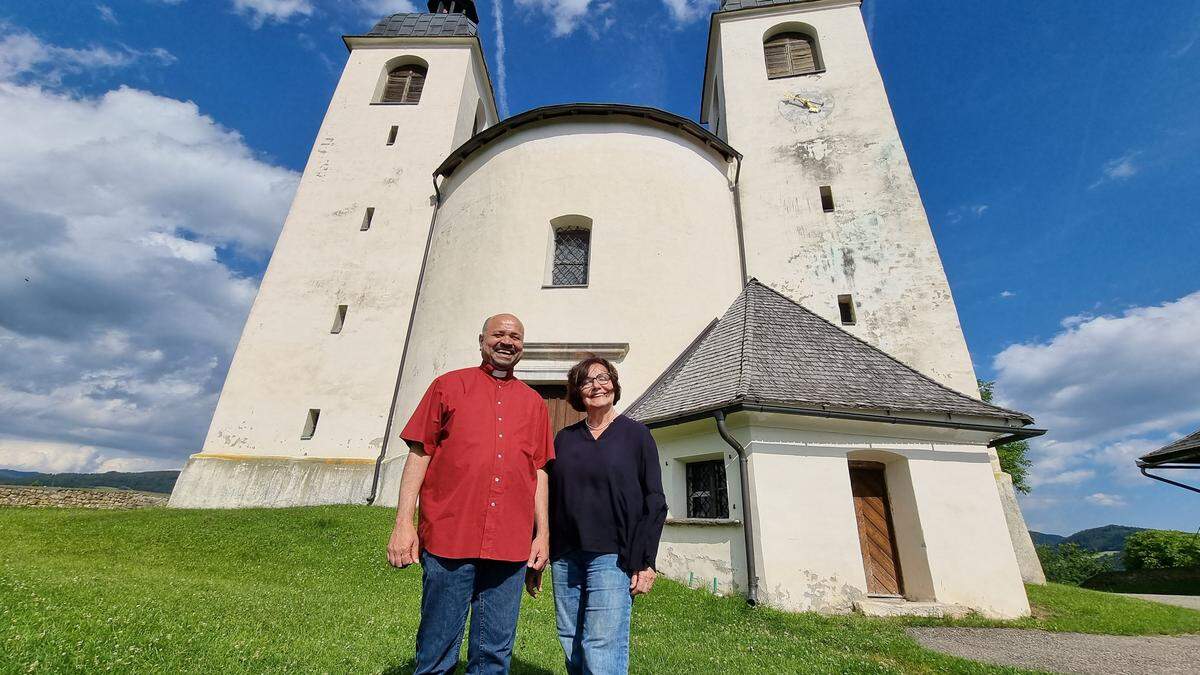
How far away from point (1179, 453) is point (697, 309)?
361 inches

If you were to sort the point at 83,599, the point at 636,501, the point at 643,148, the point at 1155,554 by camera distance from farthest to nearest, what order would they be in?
1. the point at 1155,554
2. the point at 643,148
3. the point at 83,599
4. the point at 636,501

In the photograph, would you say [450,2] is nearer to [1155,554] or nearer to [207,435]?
[207,435]

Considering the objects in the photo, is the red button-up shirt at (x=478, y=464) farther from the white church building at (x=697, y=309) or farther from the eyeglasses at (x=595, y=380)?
the white church building at (x=697, y=309)

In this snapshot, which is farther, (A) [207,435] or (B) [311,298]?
(B) [311,298]

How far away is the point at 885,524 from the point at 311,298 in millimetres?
14238

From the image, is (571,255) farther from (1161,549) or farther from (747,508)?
(1161,549)

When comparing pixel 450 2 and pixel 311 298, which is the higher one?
pixel 450 2

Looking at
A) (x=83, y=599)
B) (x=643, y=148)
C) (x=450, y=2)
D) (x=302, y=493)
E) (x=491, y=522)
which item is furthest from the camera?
(x=450, y=2)

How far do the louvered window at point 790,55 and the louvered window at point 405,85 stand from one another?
39.2 feet

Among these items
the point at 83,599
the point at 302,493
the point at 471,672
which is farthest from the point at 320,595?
the point at 302,493

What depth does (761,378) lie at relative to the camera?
7074 millimetres

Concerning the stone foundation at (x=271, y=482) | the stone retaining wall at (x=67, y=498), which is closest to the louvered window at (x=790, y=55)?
the stone foundation at (x=271, y=482)

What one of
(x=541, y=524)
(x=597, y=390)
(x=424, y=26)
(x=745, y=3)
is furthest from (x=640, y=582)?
(x=424, y=26)

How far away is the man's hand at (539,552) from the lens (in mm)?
2361
